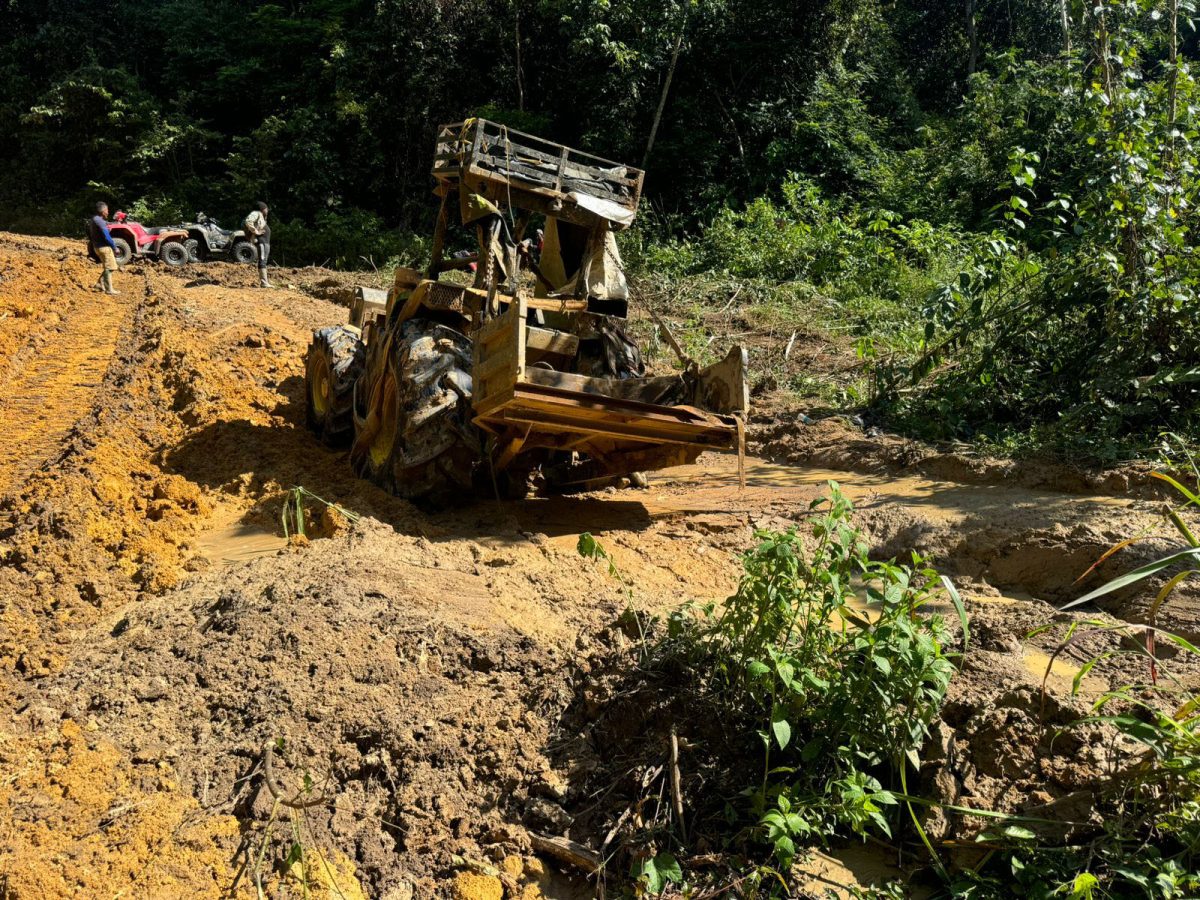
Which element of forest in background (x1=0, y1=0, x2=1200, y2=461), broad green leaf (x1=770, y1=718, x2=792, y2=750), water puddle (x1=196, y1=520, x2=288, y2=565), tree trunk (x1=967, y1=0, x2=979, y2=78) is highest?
tree trunk (x1=967, y1=0, x2=979, y2=78)

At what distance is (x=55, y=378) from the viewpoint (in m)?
9.30

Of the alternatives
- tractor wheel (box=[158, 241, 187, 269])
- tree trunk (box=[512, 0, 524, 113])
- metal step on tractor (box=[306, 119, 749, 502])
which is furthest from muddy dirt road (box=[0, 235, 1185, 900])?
tree trunk (box=[512, 0, 524, 113])

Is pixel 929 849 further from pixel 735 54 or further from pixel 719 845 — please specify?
pixel 735 54

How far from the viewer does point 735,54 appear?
20188mm

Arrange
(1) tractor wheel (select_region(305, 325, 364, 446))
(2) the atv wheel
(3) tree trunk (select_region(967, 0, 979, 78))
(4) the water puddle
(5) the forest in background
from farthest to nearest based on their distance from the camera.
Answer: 1. (3) tree trunk (select_region(967, 0, 979, 78))
2. (2) the atv wheel
3. (1) tractor wheel (select_region(305, 325, 364, 446))
4. (5) the forest in background
5. (4) the water puddle

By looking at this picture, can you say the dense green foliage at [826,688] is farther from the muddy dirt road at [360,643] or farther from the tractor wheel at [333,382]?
the tractor wheel at [333,382]

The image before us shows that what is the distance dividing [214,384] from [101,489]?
124 inches

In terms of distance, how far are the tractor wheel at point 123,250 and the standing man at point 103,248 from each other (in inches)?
68.3

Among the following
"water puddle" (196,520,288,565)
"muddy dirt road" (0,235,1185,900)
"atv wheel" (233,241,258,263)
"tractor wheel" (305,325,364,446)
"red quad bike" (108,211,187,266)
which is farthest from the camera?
"atv wheel" (233,241,258,263)

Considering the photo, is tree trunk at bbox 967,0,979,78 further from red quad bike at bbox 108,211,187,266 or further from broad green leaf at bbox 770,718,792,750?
broad green leaf at bbox 770,718,792,750

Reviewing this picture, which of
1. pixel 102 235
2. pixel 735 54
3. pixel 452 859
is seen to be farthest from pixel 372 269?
pixel 452 859

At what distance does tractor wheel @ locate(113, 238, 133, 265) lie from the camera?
16.5m

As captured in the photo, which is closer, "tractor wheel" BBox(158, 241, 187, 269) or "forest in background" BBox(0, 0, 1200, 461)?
"forest in background" BBox(0, 0, 1200, 461)

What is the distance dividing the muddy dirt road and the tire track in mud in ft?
0.24
